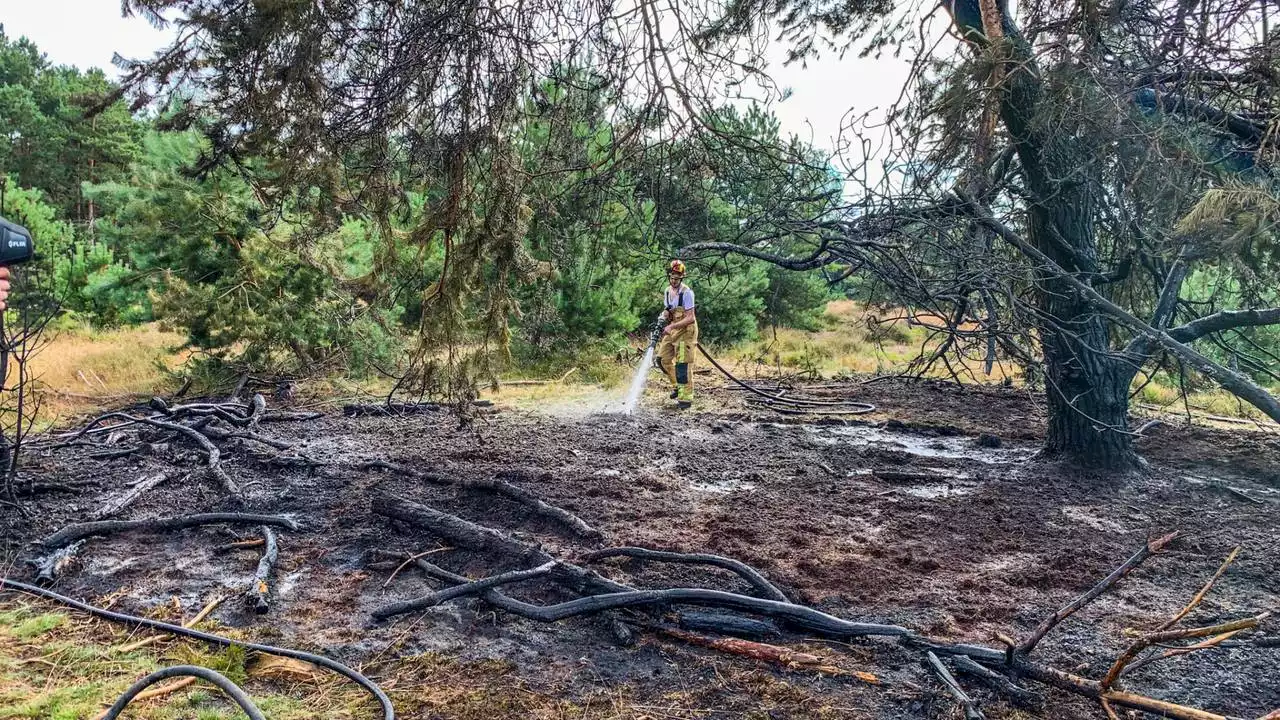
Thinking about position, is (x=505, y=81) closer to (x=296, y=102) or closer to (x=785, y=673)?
(x=296, y=102)

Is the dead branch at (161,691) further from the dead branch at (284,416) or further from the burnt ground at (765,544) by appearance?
the dead branch at (284,416)

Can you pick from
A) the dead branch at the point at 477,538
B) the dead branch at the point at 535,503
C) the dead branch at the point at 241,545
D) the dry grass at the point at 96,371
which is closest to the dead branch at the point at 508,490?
the dead branch at the point at 535,503

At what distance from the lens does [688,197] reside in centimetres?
436

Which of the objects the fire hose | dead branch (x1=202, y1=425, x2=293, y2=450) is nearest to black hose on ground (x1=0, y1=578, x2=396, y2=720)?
dead branch (x1=202, y1=425, x2=293, y2=450)

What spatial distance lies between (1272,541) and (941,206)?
3.24m

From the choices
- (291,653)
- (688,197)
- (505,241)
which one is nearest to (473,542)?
(291,653)

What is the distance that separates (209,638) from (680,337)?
22.6 feet

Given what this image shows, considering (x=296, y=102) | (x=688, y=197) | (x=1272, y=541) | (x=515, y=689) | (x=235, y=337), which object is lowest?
(x=515, y=689)

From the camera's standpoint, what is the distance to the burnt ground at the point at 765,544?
287 cm

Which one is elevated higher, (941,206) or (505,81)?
(505,81)

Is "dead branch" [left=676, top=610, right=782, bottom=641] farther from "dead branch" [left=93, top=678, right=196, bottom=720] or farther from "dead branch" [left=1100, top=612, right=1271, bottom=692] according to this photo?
"dead branch" [left=93, top=678, right=196, bottom=720]

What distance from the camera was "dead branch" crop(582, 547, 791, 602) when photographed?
349 cm

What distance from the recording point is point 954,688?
2598 millimetres

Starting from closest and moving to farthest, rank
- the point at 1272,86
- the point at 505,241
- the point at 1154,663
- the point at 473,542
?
the point at 1154,663 → the point at 1272,86 → the point at 473,542 → the point at 505,241
